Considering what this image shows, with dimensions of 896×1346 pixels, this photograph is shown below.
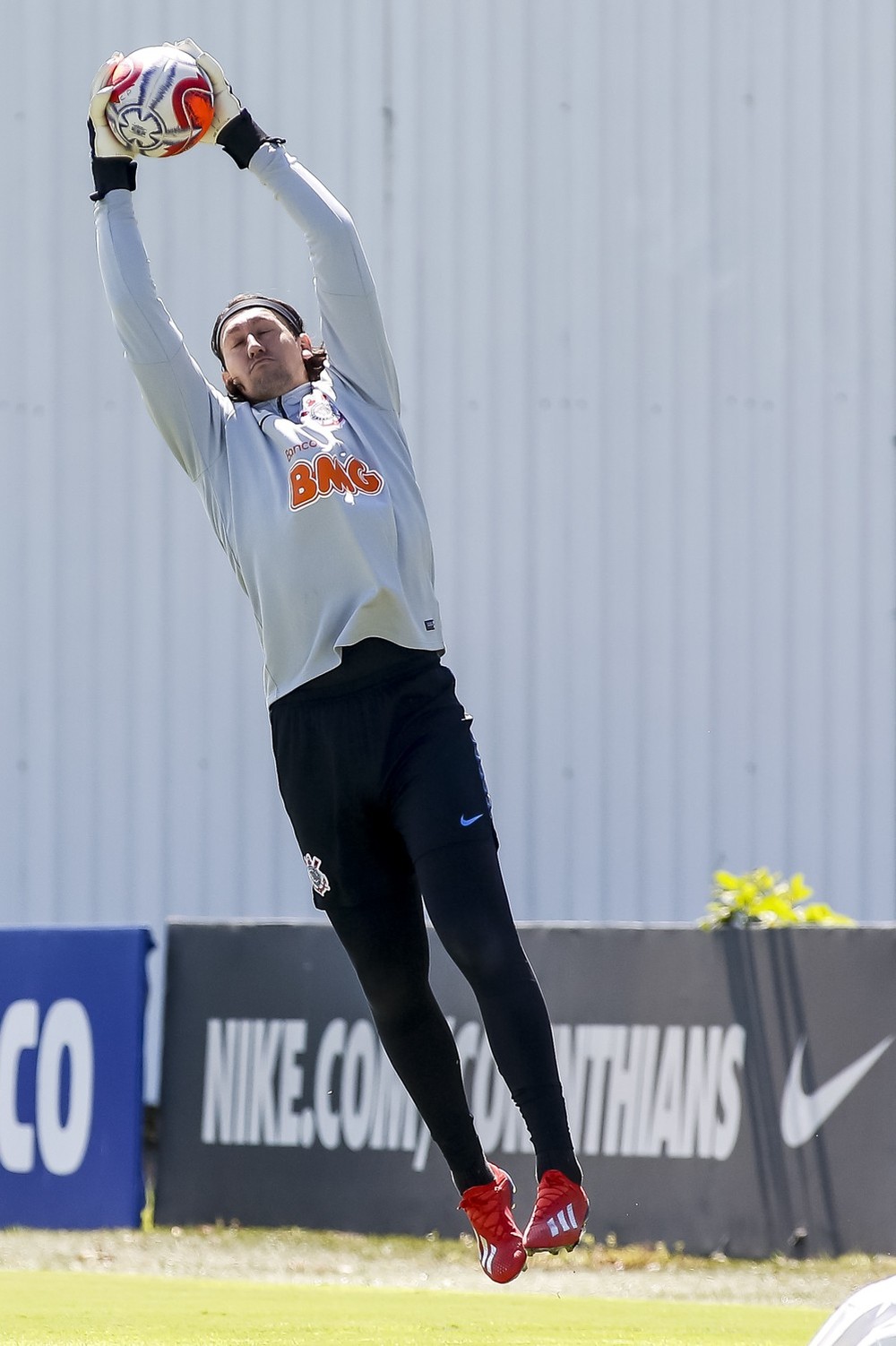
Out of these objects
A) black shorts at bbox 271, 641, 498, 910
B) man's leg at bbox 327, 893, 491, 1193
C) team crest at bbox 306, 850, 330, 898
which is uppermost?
black shorts at bbox 271, 641, 498, 910

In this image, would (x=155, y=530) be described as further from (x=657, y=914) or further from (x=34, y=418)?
(x=657, y=914)

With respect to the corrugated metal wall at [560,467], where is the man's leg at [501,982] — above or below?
below

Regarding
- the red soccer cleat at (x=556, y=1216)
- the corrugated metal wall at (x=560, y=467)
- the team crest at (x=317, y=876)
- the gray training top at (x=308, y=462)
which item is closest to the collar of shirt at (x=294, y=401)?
the gray training top at (x=308, y=462)

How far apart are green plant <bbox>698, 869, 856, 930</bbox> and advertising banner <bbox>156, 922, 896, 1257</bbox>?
260 mm

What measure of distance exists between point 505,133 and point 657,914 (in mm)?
4314

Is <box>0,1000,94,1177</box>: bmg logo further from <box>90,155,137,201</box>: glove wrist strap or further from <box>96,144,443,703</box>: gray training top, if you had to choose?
<box>90,155,137,201</box>: glove wrist strap

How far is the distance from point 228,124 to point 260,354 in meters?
0.53

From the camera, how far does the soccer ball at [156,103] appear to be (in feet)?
12.1

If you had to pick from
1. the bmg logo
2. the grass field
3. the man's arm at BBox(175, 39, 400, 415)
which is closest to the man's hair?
the man's arm at BBox(175, 39, 400, 415)

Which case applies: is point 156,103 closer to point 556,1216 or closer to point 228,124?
point 228,124

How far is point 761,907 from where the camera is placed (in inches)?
265

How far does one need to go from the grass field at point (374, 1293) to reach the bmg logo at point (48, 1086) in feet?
1.00

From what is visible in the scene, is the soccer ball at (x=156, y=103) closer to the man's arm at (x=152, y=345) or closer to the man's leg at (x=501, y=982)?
the man's arm at (x=152, y=345)

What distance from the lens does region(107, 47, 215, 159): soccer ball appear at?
3.68m
